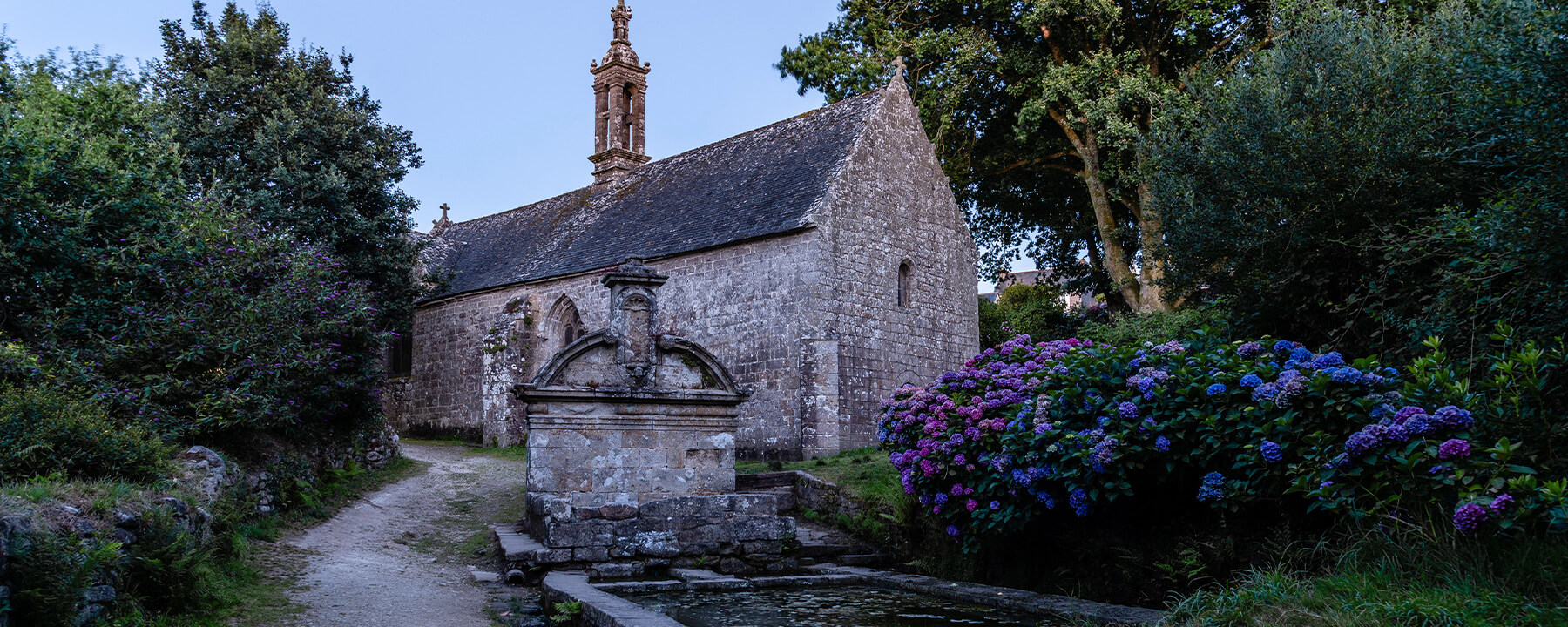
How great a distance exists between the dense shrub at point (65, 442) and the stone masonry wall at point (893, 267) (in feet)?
39.5

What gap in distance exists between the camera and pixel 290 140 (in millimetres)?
18078

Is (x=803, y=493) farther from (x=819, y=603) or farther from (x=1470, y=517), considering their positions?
(x=1470, y=517)

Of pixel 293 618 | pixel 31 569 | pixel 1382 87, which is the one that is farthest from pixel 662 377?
pixel 1382 87

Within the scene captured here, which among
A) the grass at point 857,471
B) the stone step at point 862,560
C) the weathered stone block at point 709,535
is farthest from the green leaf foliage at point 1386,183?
the weathered stone block at point 709,535

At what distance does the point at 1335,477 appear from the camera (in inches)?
209

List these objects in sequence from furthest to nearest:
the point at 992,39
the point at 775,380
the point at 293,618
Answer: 1. the point at 992,39
2. the point at 775,380
3. the point at 293,618

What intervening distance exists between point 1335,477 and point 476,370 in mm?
22879

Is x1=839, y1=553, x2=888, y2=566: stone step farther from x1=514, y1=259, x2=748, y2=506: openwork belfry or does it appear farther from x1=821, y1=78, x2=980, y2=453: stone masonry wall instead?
x1=821, y1=78, x2=980, y2=453: stone masonry wall

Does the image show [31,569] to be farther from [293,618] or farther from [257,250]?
[257,250]

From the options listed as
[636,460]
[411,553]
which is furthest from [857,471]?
[411,553]

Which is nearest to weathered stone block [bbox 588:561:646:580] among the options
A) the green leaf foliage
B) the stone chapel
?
the stone chapel

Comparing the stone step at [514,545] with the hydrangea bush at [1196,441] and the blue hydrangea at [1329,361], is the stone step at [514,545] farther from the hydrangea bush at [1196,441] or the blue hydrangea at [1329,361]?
the blue hydrangea at [1329,361]

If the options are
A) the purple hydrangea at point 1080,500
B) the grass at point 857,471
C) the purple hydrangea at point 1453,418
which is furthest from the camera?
the grass at point 857,471

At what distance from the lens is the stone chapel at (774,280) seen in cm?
1805
